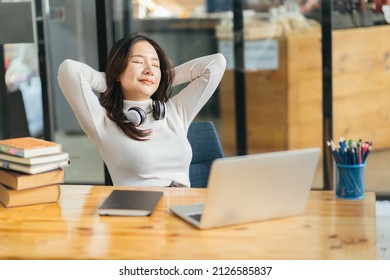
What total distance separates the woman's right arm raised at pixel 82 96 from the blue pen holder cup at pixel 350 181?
0.92m

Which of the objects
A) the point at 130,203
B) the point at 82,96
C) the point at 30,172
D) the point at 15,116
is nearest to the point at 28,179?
the point at 30,172

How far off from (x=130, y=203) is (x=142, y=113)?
0.55 metres

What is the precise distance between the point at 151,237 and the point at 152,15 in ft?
9.98

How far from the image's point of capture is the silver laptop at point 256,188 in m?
2.05

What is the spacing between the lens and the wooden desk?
2.00 meters

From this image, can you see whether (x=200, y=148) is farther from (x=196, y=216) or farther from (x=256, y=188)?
(x=256, y=188)

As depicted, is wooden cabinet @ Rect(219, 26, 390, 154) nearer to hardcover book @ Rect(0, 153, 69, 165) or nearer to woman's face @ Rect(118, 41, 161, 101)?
woman's face @ Rect(118, 41, 161, 101)

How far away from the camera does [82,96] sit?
111 inches

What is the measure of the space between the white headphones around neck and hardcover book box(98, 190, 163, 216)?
1.31ft

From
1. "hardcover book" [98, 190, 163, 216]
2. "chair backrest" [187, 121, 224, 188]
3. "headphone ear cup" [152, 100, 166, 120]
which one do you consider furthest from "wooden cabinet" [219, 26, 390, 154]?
"hardcover book" [98, 190, 163, 216]

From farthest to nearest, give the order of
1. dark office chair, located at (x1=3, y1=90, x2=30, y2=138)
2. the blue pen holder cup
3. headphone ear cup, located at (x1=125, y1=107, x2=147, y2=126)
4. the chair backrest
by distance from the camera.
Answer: dark office chair, located at (x1=3, y1=90, x2=30, y2=138) < the chair backrest < headphone ear cup, located at (x1=125, y1=107, x2=147, y2=126) < the blue pen holder cup

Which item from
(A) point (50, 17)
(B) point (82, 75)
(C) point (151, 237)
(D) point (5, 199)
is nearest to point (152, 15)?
(A) point (50, 17)

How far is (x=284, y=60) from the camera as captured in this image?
16.1 feet

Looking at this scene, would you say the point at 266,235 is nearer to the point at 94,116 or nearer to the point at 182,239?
the point at 182,239
